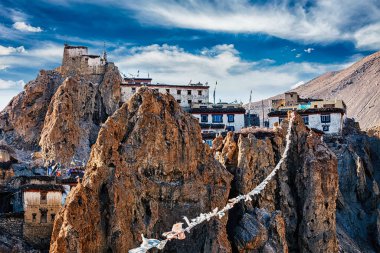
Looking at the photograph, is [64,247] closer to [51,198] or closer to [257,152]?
[51,198]

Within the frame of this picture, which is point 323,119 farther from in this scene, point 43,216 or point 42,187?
point 43,216

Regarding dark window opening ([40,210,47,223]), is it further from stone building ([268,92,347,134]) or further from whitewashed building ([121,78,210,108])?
whitewashed building ([121,78,210,108])

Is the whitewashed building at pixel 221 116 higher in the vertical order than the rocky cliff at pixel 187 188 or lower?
higher

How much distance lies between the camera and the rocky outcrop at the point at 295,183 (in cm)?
6875

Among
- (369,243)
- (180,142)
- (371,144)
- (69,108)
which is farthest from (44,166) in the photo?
(371,144)

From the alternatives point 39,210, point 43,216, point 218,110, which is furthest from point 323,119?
point 39,210

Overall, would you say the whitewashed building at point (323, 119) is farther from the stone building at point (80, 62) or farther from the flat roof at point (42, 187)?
the flat roof at point (42, 187)

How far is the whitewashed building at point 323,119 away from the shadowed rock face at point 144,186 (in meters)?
35.1

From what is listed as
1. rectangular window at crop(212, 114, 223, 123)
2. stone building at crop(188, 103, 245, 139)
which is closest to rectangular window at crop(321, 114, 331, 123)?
stone building at crop(188, 103, 245, 139)

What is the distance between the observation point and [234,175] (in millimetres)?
68062

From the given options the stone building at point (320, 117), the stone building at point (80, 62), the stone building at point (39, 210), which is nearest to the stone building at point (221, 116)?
the stone building at point (320, 117)

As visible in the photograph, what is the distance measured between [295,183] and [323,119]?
85.8 ft

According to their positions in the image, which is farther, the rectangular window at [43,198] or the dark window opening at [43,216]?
the rectangular window at [43,198]

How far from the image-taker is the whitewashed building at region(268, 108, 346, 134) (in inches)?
3777
